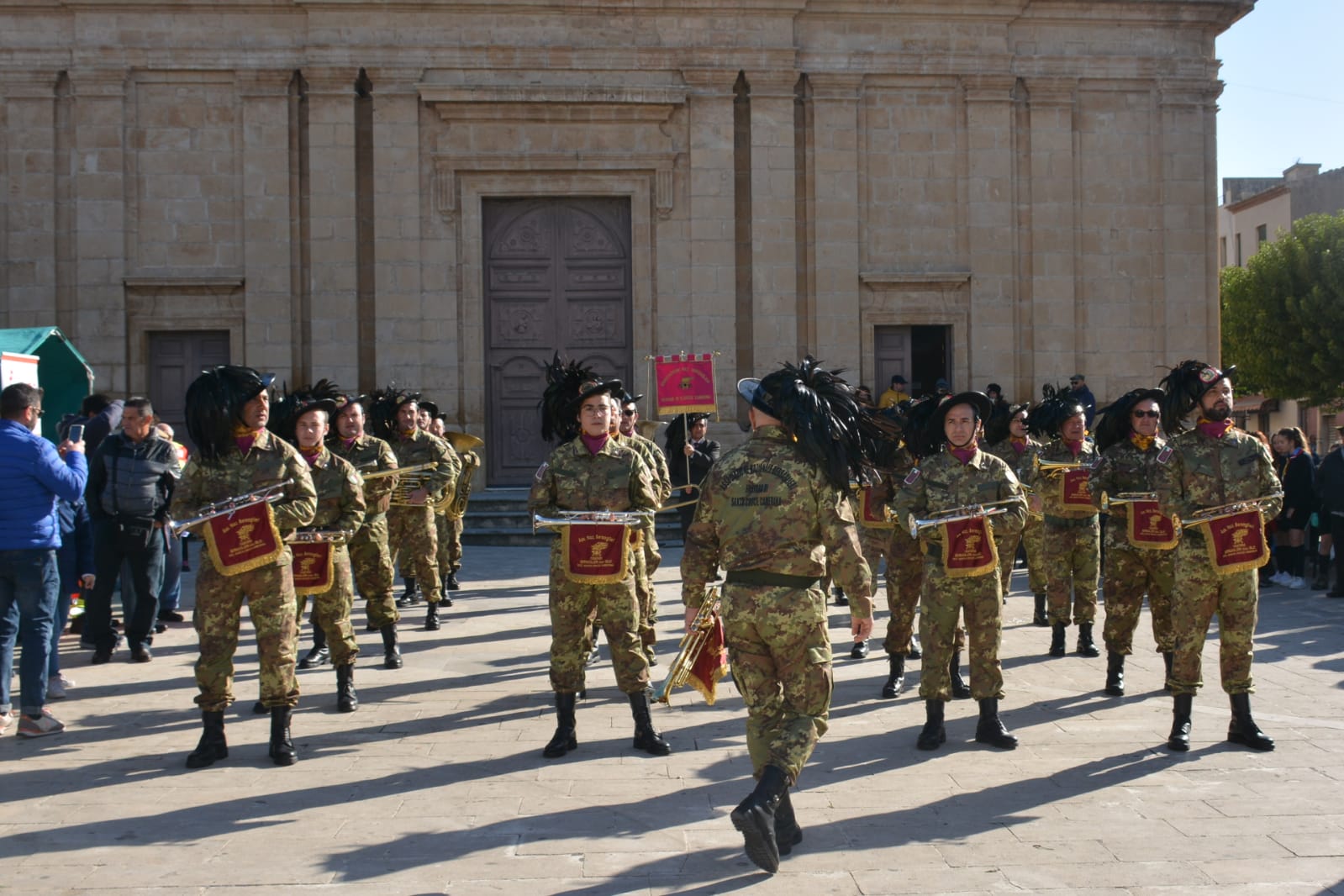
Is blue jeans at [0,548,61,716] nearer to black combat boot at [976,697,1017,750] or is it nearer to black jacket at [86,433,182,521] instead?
black jacket at [86,433,182,521]

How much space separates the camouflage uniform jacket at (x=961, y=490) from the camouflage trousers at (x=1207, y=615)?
3.30 ft

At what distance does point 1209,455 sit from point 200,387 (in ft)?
19.7

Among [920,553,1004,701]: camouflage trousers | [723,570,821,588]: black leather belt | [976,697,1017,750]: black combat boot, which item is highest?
[723,570,821,588]: black leather belt

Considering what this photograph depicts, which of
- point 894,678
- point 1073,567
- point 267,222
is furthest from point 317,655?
point 267,222

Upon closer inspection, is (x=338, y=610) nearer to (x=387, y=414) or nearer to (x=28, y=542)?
(x=28, y=542)

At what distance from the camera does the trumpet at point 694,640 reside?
6367 millimetres

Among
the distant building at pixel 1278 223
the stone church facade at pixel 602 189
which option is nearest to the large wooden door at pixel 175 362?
the stone church facade at pixel 602 189

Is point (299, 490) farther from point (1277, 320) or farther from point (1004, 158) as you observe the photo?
point (1277, 320)

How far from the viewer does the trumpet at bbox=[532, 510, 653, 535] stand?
782 cm

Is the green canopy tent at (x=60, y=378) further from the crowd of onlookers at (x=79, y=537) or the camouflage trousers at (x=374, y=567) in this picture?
the camouflage trousers at (x=374, y=567)

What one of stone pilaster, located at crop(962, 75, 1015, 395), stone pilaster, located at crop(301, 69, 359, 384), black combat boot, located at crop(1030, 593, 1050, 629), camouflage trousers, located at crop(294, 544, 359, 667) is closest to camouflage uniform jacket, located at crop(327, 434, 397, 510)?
camouflage trousers, located at crop(294, 544, 359, 667)

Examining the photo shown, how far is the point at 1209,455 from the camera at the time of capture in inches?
314

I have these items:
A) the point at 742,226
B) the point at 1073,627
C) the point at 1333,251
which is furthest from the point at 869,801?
the point at 1333,251

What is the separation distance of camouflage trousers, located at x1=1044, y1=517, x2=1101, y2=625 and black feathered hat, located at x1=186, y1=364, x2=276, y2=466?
21.7 ft
